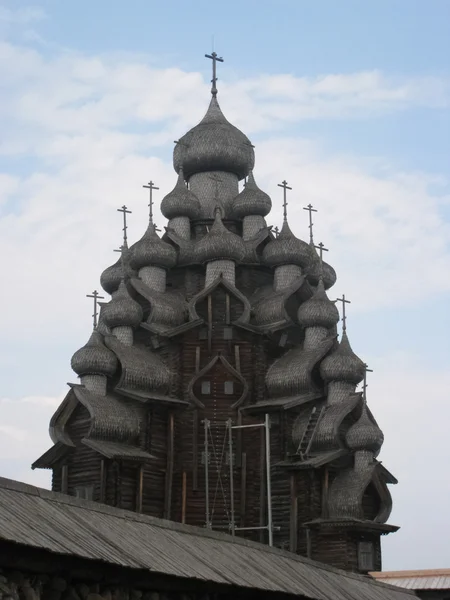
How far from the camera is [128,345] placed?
30.7 metres

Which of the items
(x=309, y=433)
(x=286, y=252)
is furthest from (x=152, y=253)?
(x=309, y=433)

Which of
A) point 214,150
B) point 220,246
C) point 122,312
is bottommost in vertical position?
point 122,312

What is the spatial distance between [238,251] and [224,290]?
1241 mm

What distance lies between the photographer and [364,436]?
28.6 metres

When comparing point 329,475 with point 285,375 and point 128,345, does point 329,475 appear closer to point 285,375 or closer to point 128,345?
point 285,375

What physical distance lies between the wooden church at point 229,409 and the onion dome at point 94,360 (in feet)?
0.12

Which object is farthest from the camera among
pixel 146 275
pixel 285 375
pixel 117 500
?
pixel 146 275

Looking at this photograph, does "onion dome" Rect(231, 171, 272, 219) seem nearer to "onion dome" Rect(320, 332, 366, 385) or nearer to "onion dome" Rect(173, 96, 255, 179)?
"onion dome" Rect(173, 96, 255, 179)

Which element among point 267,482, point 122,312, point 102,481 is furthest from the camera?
point 122,312

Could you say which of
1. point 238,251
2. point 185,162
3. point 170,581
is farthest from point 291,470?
point 170,581

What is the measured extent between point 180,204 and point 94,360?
642 cm

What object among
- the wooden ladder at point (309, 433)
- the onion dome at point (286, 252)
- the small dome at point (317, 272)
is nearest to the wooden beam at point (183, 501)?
the wooden ladder at point (309, 433)

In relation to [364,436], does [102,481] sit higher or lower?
lower

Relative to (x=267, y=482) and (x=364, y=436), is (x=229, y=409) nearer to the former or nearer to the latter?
(x=267, y=482)
